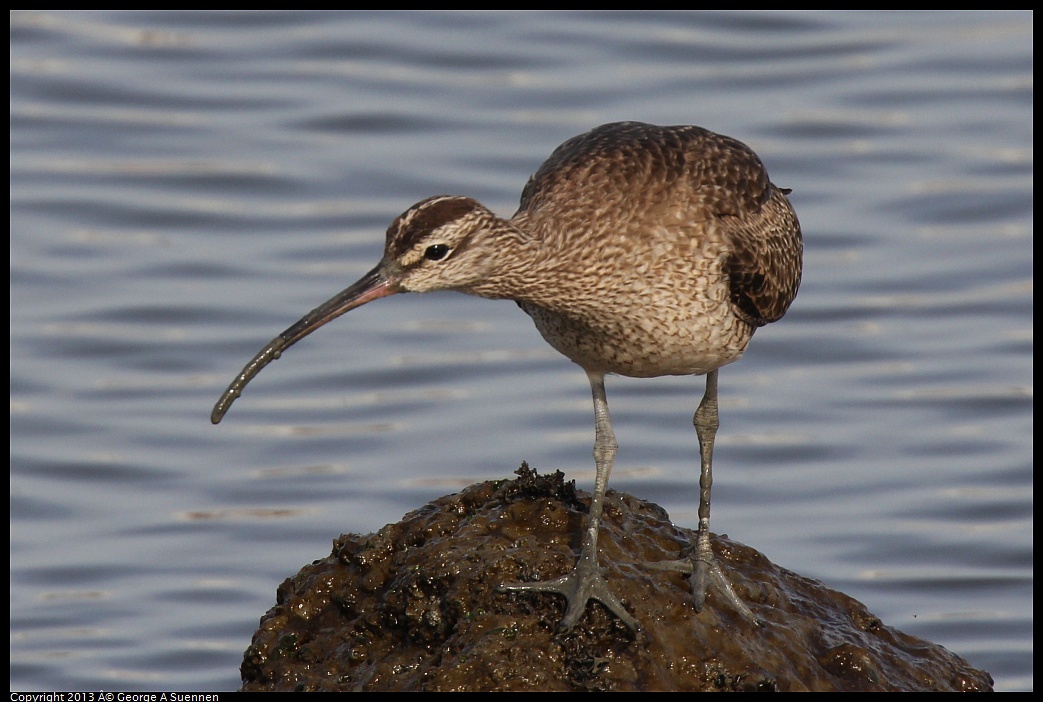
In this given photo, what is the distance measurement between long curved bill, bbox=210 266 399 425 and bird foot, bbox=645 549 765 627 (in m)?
1.99

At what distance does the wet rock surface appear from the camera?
8570 millimetres

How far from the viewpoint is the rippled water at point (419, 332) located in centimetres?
1366

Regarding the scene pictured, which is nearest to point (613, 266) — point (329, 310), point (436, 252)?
point (436, 252)

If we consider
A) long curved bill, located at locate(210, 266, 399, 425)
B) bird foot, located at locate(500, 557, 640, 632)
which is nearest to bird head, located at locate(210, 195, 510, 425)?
long curved bill, located at locate(210, 266, 399, 425)

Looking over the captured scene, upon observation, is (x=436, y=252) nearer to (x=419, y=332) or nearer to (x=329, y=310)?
(x=329, y=310)

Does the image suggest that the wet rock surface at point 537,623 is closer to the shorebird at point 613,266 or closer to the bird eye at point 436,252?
the shorebird at point 613,266

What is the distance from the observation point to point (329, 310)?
9.02 meters

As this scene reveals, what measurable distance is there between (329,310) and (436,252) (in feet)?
2.02

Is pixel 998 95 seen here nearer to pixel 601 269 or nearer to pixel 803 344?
pixel 803 344

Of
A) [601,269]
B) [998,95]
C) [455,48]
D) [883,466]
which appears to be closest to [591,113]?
[455,48]

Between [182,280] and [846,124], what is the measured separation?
7.62 m

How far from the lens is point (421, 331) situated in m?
17.2

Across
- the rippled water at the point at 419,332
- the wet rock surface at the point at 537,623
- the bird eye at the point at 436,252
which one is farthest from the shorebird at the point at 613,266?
the rippled water at the point at 419,332

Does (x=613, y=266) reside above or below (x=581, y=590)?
above
